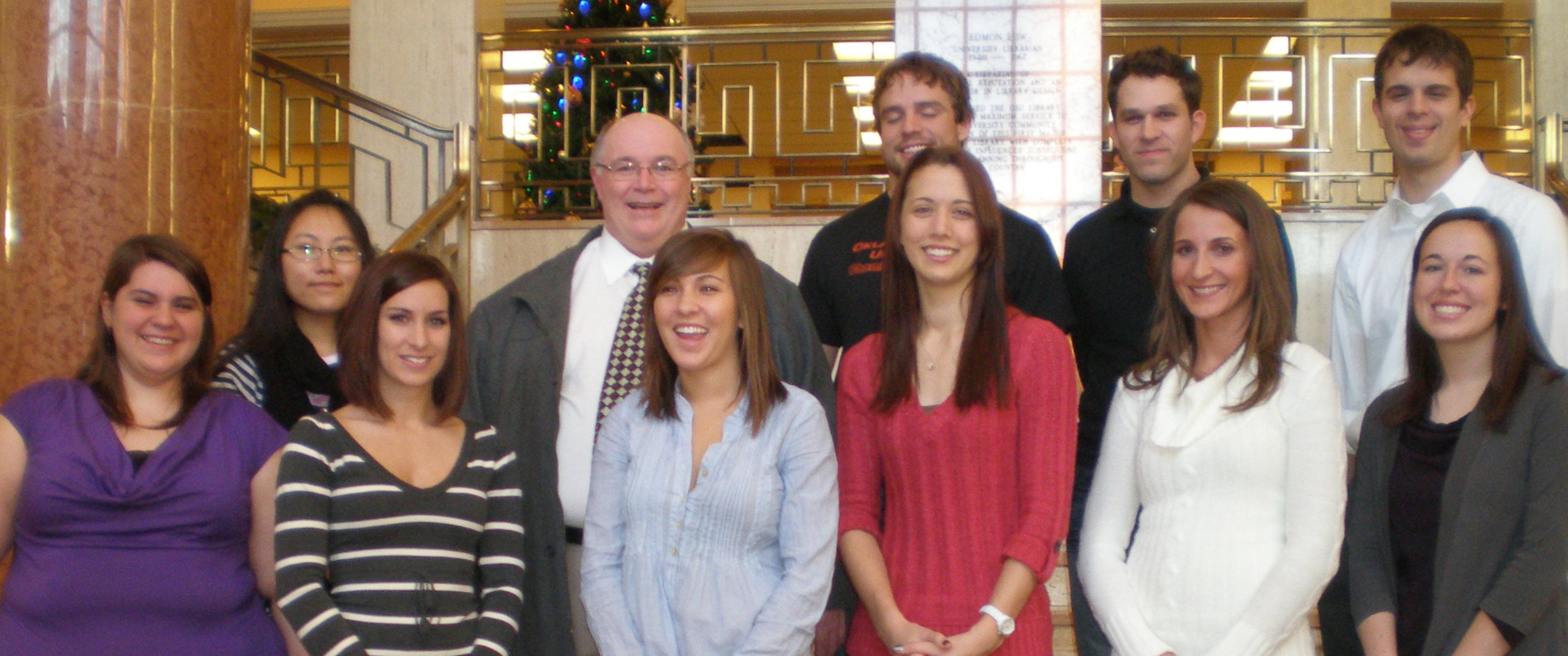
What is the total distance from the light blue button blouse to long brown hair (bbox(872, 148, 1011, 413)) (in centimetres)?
20

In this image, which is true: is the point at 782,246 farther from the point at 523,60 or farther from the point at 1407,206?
the point at 523,60

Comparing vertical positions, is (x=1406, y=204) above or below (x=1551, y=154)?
below

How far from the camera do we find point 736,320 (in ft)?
7.70

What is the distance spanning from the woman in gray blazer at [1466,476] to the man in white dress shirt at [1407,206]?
11.8 inches

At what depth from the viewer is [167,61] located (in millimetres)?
3371

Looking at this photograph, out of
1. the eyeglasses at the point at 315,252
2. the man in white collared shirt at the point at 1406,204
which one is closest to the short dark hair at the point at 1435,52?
the man in white collared shirt at the point at 1406,204

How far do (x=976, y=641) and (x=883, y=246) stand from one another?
41.8 inches

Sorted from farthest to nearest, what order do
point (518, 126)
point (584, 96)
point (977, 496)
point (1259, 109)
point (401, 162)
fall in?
point (1259, 109) < point (518, 126) < point (584, 96) < point (401, 162) < point (977, 496)

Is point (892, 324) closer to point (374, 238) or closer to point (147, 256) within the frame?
point (147, 256)

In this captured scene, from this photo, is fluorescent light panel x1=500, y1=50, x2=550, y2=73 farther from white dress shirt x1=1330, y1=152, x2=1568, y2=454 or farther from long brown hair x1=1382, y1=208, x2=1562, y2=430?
long brown hair x1=1382, y1=208, x2=1562, y2=430

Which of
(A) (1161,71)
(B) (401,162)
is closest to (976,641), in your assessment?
(A) (1161,71)

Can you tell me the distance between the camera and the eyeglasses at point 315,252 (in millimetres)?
2730

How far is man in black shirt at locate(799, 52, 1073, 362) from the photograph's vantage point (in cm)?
283

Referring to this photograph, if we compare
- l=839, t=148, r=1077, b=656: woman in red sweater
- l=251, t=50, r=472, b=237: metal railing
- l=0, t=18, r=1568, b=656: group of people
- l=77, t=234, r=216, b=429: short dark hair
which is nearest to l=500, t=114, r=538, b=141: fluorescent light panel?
l=251, t=50, r=472, b=237: metal railing
